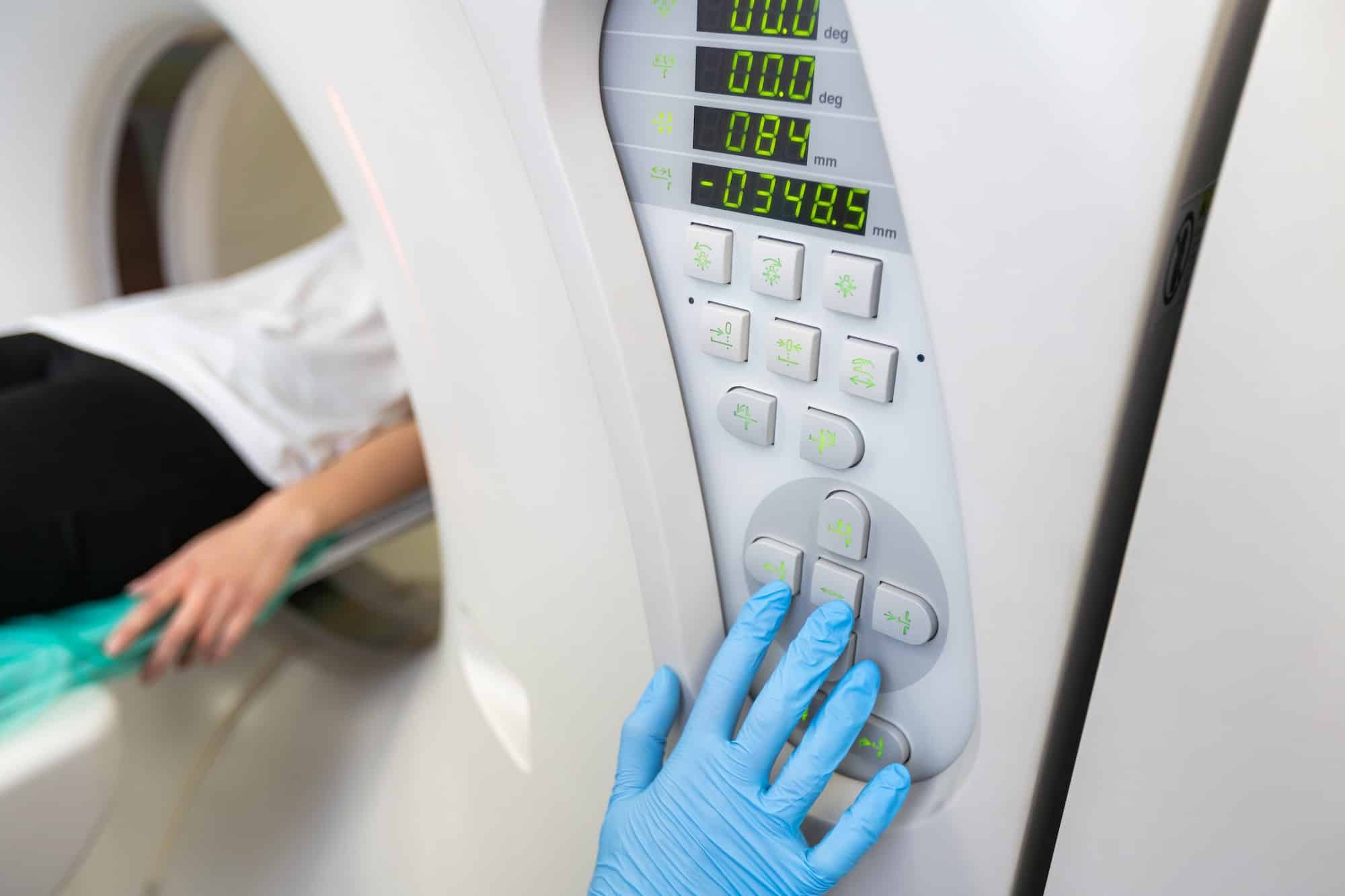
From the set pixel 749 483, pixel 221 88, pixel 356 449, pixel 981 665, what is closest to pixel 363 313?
pixel 356 449

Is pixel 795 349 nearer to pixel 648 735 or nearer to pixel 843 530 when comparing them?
pixel 843 530

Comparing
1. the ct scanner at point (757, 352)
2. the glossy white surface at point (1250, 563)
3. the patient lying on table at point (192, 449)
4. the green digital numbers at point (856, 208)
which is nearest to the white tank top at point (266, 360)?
the patient lying on table at point (192, 449)

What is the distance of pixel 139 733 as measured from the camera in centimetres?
117

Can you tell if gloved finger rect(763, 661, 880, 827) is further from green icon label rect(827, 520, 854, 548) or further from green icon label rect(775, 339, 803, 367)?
green icon label rect(775, 339, 803, 367)

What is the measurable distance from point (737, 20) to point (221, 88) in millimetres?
1644

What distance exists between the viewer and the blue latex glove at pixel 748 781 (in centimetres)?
56

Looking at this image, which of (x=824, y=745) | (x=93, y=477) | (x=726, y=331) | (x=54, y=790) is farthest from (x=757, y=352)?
(x=93, y=477)

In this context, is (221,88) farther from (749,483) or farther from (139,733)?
(749,483)

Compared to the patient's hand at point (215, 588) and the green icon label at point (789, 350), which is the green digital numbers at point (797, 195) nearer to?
the green icon label at point (789, 350)

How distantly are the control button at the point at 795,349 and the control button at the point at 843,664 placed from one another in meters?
0.17

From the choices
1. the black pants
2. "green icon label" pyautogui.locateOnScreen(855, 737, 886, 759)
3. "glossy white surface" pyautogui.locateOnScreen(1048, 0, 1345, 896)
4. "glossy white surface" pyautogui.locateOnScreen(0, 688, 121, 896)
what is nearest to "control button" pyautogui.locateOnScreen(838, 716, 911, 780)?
"green icon label" pyautogui.locateOnScreen(855, 737, 886, 759)

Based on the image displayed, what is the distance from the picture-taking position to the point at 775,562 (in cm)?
58

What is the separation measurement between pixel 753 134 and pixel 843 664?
1.04 feet

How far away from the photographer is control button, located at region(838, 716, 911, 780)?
0.57 m
